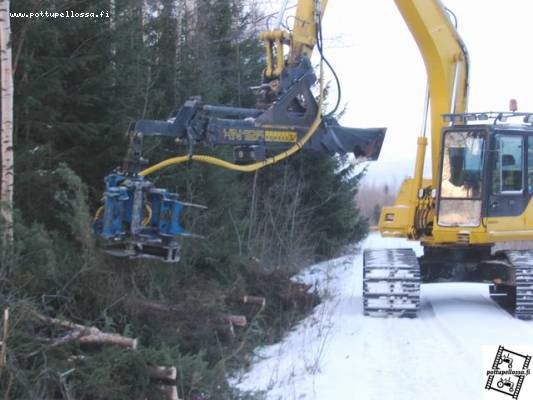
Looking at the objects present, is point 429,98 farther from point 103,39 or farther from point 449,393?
point 449,393

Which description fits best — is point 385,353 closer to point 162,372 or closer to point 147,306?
point 147,306

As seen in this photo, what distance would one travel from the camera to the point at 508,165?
11.7 m

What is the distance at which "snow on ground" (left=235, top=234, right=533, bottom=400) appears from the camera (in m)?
7.29

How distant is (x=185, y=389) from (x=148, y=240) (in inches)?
55.2

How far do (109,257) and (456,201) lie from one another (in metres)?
5.59

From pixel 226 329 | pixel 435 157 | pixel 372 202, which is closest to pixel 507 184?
pixel 435 157

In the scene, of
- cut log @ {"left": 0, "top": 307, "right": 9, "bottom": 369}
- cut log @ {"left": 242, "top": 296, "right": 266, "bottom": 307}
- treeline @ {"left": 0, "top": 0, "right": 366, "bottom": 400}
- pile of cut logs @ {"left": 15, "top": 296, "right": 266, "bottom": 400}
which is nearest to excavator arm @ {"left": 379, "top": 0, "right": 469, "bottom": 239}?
treeline @ {"left": 0, "top": 0, "right": 366, "bottom": 400}

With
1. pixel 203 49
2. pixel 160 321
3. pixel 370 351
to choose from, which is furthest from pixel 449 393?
pixel 203 49

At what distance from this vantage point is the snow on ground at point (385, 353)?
Result: 7.29 metres

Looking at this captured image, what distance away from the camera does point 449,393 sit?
7.05 metres

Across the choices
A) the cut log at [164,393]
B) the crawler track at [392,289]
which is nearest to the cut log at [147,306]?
the cut log at [164,393]

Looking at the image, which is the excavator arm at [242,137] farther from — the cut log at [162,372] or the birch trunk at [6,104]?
the cut log at [162,372]

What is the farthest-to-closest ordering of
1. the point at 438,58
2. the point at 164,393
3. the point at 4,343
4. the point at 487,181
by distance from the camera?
the point at 438,58 < the point at 487,181 < the point at 164,393 < the point at 4,343

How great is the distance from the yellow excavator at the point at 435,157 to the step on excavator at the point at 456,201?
15 millimetres
